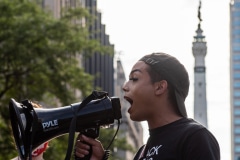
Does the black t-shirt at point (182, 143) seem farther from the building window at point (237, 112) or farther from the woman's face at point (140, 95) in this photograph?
the building window at point (237, 112)

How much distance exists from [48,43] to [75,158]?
68.7 ft

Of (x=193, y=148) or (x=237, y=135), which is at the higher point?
(x=193, y=148)

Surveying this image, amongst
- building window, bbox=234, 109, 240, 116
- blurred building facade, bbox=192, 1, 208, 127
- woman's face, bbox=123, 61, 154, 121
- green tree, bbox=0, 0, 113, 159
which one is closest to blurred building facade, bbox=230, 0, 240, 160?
building window, bbox=234, 109, 240, 116

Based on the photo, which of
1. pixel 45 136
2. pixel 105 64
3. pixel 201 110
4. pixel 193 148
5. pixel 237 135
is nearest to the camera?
pixel 193 148

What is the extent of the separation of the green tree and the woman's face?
19570 millimetres

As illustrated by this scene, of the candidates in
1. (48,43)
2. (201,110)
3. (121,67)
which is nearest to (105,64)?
(201,110)

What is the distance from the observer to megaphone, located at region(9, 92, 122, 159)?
13.0ft

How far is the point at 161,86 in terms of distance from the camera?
397cm

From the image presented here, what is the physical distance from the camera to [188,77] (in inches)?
159

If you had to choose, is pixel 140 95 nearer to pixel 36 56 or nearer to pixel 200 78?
pixel 36 56

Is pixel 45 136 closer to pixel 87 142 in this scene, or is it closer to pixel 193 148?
pixel 87 142

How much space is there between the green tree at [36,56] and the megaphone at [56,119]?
19525 millimetres

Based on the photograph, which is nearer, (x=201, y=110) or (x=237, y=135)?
(x=201, y=110)

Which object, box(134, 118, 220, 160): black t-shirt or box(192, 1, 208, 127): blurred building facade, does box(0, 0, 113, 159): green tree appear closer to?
box(134, 118, 220, 160): black t-shirt
